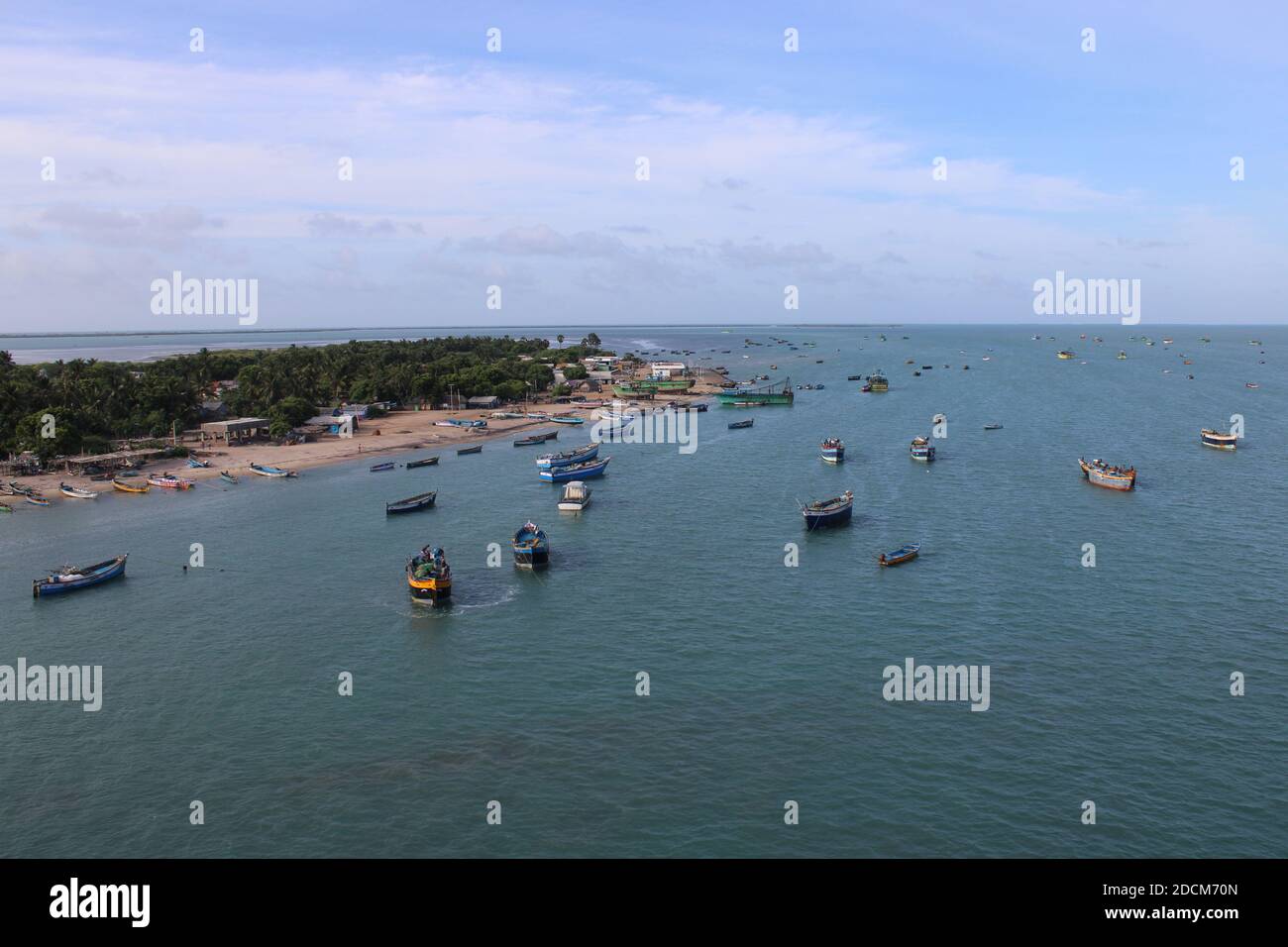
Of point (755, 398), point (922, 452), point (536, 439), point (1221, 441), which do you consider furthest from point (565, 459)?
point (1221, 441)

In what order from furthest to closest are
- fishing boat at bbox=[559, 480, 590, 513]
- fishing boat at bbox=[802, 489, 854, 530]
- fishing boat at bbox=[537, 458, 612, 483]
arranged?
fishing boat at bbox=[537, 458, 612, 483], fishing boat at bbox=[559, 480, 590, 513], fishing boat at bbox=[802, 489, 854, 530]

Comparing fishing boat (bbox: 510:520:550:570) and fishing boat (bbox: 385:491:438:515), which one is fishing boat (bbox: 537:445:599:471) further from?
fishing boat (bbox: 510:520:550:570)

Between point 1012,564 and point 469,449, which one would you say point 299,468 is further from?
point 1012,564

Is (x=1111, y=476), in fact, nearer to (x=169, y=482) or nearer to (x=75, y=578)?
(x=75, y=578)

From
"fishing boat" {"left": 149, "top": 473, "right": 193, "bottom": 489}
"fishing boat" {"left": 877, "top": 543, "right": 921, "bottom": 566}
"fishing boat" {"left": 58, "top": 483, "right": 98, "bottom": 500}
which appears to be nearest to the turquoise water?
"fishing boat" {"left": 877, "top": 543, "right": 921, "bottom": 566}

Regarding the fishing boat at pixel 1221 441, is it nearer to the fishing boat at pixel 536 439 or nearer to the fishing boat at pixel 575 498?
the fishing boat at pixel 575 498
